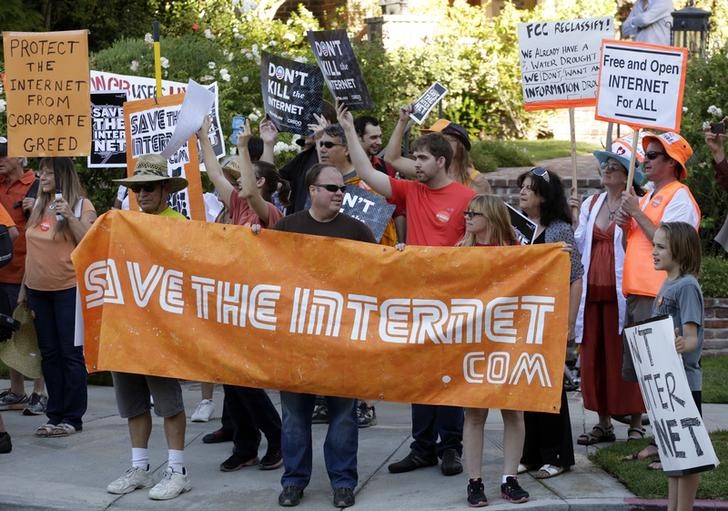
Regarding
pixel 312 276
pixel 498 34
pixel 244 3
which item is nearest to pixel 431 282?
pixel 312 276

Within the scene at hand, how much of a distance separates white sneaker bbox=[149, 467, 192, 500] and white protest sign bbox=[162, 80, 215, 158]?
2.09 m

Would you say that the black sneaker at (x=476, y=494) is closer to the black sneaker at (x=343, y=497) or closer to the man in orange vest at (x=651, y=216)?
the black sneaker at (x=343, y=497)

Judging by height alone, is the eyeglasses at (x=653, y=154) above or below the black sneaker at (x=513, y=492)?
above

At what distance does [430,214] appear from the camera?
7.95 meters

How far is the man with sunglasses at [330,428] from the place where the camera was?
7402 mm

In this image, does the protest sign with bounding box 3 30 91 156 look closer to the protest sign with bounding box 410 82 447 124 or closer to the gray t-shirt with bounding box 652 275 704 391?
the protest sign with bounding box 410 82 447 124

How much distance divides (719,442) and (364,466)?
92.8 inches

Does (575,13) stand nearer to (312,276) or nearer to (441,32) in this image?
(441,32)

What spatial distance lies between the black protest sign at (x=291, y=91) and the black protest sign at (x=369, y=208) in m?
1.44

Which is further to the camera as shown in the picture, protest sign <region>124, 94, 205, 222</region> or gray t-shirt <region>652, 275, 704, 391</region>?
protest sign <region>124, 94, 205, 222</region>

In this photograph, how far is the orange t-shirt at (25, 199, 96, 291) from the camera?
8.92 metres

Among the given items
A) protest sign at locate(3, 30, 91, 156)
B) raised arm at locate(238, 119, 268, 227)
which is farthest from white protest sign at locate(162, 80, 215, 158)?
protest sign at locate(3, 30, 91, 156)

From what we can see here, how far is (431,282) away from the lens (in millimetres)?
7426

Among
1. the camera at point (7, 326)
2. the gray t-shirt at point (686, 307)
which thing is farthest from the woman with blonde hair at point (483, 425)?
the camera at point (7, 326)
